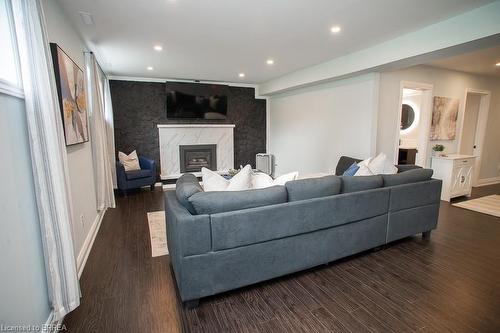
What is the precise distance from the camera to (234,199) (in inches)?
78.9

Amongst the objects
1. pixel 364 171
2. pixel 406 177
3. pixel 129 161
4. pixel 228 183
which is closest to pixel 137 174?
pixel 129 161

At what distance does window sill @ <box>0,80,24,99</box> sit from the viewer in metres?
1.31

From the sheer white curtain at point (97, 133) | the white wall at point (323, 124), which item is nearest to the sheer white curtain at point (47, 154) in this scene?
the sheer white curtain at point (97, 133)

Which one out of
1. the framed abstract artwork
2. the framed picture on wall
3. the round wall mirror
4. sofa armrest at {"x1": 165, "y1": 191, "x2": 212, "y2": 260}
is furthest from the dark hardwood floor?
the round wall mirror

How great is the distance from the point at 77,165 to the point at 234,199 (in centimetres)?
203

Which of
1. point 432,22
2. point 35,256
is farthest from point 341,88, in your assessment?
point 35,256

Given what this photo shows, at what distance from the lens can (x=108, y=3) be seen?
2395 mm

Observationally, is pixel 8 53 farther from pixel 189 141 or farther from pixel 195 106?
pixel 189 141

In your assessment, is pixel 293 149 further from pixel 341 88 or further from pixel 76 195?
pixel 76 195

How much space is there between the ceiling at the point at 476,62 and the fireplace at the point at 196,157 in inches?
205

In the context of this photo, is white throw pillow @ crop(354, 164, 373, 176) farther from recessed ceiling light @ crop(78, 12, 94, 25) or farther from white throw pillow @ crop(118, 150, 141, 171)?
white throw pillow @ crop(118, 150, 141, 171)

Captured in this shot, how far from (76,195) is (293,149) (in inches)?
189

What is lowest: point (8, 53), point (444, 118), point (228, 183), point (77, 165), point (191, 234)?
point (191, 234)

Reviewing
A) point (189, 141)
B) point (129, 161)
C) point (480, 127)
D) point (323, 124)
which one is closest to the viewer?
point (323, 124)
